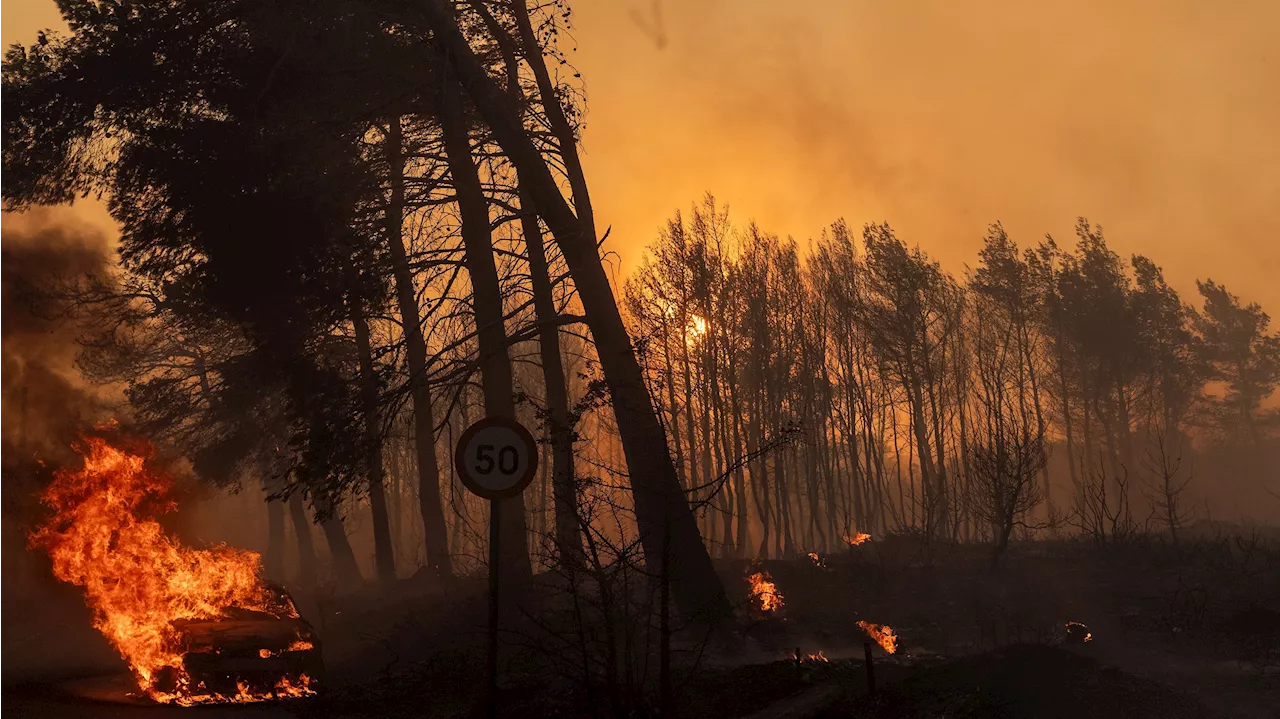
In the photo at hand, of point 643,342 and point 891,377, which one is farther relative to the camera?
point 891,377

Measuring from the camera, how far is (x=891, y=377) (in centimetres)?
4050

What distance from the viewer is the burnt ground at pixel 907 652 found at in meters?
7.86

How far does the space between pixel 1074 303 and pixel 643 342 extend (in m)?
43.0

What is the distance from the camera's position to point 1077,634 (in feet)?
39.1

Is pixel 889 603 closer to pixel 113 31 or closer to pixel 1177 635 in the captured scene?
pixel 1177 635

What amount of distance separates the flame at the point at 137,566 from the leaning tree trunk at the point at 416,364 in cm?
368

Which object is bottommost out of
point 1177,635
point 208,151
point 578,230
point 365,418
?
point 1177,635

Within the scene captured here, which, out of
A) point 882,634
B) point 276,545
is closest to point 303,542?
point 276,545

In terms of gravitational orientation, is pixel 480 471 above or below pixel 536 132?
below

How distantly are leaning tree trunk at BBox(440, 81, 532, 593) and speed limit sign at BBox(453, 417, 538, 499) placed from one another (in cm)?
562

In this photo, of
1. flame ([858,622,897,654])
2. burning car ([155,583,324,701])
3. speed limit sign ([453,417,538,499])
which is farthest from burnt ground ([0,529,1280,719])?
speed limit sign ([453,417,538,499])

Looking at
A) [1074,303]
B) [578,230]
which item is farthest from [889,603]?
[1074,303]

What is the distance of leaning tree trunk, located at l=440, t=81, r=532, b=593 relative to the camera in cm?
1350

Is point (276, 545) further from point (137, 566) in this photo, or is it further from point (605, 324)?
point (605, 324)
